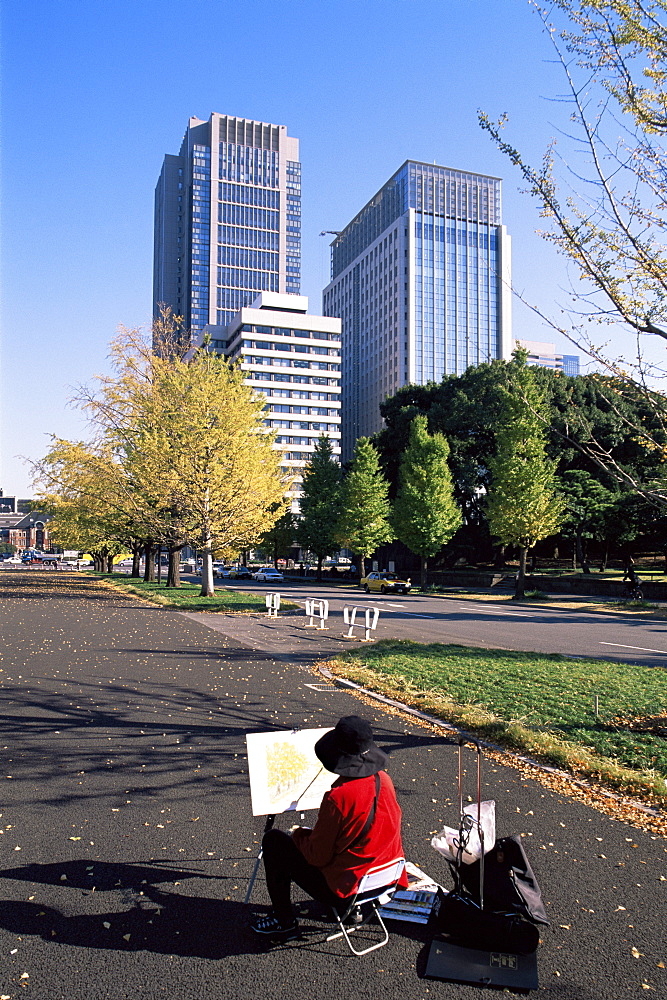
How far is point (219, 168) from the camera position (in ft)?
619

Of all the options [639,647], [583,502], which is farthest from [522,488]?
[639,647]

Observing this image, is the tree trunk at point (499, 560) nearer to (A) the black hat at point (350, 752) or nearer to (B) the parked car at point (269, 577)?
(B) the parked car at point (269, 577)

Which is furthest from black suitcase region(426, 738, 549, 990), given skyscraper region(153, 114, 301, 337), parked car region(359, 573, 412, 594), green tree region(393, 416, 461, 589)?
skyscraper region(153, 114, 301, 337)

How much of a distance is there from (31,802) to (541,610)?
28.7 metres

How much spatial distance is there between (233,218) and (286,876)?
20467 cm

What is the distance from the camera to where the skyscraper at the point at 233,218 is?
18712cm

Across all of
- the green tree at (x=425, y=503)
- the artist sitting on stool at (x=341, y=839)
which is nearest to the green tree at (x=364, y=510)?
the green tree at (x=425, y=503)

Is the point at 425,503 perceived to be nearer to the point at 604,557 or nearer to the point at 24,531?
the point at 604,557

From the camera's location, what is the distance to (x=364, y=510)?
58938 mm

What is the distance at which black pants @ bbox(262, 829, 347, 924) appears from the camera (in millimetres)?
Result: 3900

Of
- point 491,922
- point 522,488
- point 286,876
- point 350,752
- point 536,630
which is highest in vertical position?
point 522,488

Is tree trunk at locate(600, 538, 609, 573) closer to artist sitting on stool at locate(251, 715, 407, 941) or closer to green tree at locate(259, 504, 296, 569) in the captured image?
green tree at locate(259, 504, 296, 569)

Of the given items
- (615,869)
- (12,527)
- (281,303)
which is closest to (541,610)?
(615,869)

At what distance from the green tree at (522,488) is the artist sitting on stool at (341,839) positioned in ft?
119
